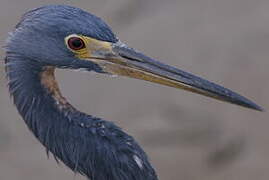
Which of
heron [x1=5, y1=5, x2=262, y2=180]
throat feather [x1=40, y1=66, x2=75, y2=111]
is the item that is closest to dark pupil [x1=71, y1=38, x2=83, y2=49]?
heron [x1=5, y1=5, x2=262, y2=180]

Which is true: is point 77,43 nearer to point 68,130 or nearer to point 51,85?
point 51,85

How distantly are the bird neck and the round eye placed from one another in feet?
0.32

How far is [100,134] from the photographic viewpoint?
2086 millimetres

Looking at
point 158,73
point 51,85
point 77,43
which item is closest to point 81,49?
point 77,43

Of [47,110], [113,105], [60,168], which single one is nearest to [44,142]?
[47,110]

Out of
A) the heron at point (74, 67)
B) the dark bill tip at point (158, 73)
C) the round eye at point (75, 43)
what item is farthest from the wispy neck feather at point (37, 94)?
the dark bill tip at point (158, 73)

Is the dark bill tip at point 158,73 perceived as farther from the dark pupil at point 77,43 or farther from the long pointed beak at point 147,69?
the dark pupil at point 77,43

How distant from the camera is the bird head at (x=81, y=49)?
6.66 ft

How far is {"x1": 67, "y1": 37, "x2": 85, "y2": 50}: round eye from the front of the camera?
203cm

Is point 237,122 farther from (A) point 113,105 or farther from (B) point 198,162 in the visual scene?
(A) point 113,105

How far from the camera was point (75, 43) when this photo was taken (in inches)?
80.4

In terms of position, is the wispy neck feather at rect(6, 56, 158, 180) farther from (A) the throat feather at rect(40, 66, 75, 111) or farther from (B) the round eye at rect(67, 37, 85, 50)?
(B) the round eye at rect(67, 37, 85, 50)

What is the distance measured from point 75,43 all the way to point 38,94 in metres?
0.18

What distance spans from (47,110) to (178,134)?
56.9 inches
